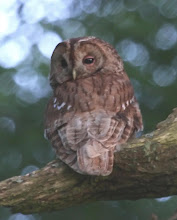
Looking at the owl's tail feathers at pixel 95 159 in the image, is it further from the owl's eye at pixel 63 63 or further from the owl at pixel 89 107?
the owl's eye at pixel 63 63

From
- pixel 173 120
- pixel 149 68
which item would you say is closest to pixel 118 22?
pixel 149 68

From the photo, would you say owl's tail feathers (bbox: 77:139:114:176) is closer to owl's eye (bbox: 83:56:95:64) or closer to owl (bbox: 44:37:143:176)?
owl (bbox: 44:37:143:176)

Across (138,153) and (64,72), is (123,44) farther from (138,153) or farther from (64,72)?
(138,153)

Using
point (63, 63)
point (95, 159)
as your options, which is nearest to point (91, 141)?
point (95, 159)

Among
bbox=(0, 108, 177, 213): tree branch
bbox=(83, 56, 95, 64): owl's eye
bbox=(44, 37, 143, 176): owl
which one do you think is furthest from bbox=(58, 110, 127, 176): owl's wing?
bbox=(83, 56, 95, 64): owl's eye

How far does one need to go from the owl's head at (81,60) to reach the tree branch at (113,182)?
1.13m

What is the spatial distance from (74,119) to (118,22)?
221 centimetres

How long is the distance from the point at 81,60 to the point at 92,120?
939 mm

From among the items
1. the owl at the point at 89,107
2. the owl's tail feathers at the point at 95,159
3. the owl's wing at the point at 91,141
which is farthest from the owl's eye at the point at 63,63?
the owl's tail feathers at the point at 95,159

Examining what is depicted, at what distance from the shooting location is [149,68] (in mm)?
5535

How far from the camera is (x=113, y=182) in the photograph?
3.53m

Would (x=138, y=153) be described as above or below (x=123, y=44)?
below

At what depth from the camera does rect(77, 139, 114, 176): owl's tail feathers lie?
3365mm

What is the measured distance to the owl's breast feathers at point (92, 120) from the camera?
3.50m
